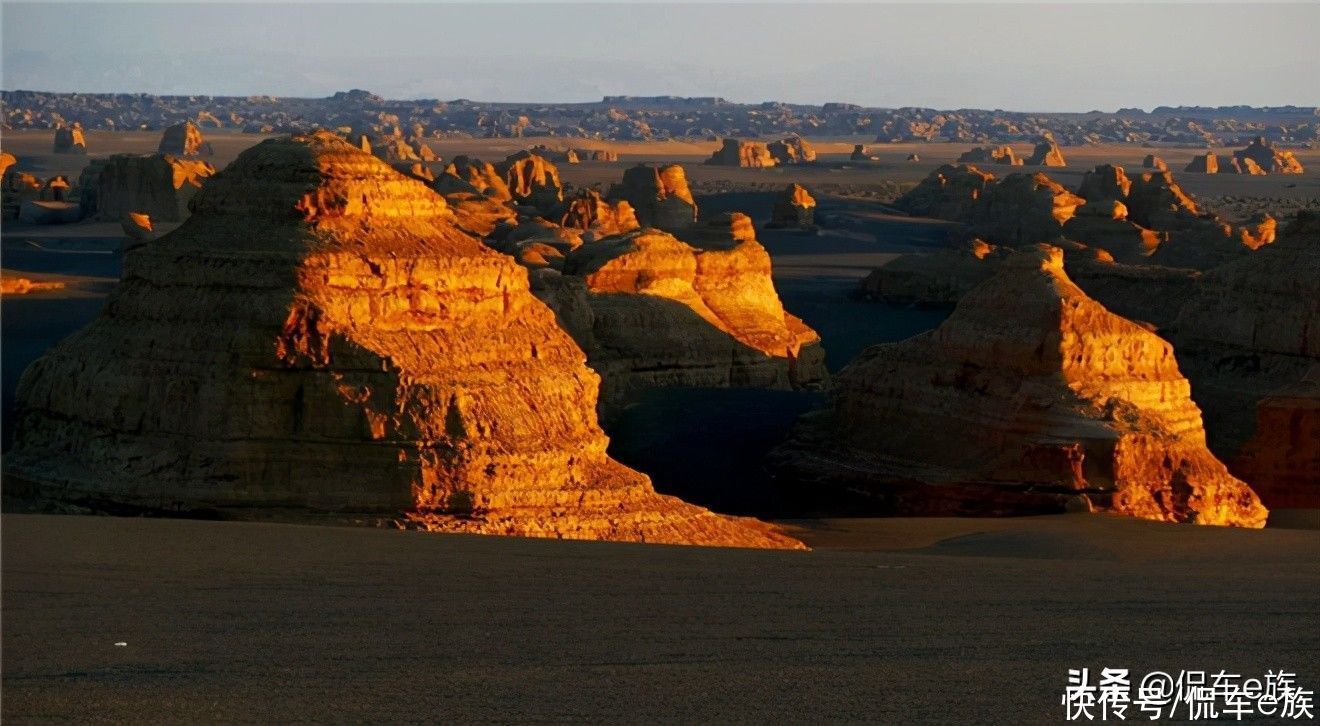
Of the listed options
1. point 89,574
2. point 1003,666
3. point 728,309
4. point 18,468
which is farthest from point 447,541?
point 728,309

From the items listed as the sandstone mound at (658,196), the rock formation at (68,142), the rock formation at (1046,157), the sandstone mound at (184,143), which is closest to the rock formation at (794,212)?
the sandstone mound at (658,196)

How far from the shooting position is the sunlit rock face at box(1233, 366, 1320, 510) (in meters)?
27.5

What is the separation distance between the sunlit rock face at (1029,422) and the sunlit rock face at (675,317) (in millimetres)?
5468

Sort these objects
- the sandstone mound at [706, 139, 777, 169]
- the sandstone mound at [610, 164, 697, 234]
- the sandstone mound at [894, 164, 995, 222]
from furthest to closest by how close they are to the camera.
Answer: the sandstone mound at [706, 139, 777, 169], the sandstone mound at [894, 164, 995, 222], the sandstone mound at [610, 164, 697, 234]

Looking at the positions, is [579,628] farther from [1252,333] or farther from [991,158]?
[991,158]

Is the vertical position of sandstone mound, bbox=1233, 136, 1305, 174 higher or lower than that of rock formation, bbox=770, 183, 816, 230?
lower

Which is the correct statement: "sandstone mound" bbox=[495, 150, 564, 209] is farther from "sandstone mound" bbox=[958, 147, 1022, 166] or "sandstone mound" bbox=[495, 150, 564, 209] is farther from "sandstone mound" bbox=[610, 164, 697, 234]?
"sandstone mound" bbox=[958, 147, 1022, 166]

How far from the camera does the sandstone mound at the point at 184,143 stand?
134m

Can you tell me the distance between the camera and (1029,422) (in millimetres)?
23891

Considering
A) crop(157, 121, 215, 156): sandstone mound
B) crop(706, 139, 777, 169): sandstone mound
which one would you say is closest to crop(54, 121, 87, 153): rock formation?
crop(157, 121, 215, 156): sandstone mound

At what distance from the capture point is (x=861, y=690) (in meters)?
9.06

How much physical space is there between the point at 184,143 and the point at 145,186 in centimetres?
7065

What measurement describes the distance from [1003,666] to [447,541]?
626cm

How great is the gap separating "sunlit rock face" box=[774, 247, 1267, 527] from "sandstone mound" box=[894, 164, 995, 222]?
55.8m
